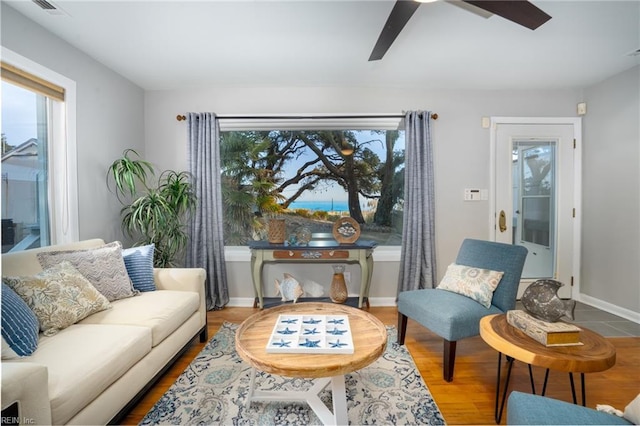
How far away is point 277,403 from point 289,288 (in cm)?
161

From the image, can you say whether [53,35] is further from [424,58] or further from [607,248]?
[607,248]

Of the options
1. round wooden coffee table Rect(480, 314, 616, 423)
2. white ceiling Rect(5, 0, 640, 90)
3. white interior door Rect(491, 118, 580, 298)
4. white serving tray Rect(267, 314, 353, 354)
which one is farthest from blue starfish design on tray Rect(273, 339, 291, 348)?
white interior door Rect(491, 118, 580, 298)

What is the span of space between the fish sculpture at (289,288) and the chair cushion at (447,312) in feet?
4.21

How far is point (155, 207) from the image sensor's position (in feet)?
9.21

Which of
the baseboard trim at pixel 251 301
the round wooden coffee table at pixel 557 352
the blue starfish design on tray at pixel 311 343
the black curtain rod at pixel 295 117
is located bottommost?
the baseboard trim at pixel 251 301

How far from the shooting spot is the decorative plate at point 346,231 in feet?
10.8

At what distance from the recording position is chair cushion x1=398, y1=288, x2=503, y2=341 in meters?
1.96

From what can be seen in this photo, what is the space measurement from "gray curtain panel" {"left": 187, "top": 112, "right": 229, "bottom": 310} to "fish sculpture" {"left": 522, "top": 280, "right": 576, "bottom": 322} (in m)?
2.83

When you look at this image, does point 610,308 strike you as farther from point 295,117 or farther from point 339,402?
point 295,117

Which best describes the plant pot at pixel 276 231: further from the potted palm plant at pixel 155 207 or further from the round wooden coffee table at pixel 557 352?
the round wooden coffee table at pixel 557 352

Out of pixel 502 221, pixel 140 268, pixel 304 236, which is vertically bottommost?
pixel 140 268

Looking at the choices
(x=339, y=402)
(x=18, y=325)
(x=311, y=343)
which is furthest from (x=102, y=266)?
(x=339, y=402)

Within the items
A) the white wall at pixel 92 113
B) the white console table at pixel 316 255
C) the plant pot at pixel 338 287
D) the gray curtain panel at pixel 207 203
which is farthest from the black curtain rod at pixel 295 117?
the plant pot at pixel 338 287

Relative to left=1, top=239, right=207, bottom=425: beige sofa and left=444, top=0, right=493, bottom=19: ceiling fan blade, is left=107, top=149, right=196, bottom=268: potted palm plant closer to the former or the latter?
left=1, top=239, right=207, bottom=425: beige sofa
